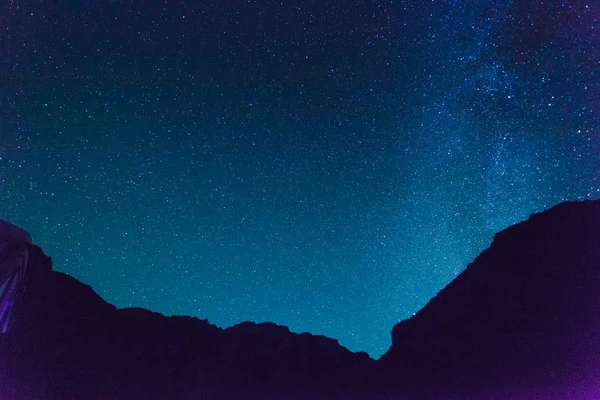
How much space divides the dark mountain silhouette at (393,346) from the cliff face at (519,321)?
100 mm

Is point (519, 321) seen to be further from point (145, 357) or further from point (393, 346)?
point (145, 357)

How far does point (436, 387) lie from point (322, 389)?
1016cm

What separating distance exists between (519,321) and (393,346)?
13085 millimetres

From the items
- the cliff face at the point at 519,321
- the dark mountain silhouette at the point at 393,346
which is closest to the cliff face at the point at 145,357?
the dark mountain silhouette at the point at 393,346

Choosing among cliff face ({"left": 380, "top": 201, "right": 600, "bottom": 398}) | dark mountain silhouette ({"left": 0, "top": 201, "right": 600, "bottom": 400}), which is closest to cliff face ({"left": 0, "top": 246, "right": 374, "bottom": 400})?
dark mountain silhouette ({"left": 0, "top": 201, "right": 600, "bottom": 400})

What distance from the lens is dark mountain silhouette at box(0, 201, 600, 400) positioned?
32219 mm

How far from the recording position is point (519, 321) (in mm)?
36781

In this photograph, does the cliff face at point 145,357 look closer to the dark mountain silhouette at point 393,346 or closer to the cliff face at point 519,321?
the dark mountain silhouette at point 393,346

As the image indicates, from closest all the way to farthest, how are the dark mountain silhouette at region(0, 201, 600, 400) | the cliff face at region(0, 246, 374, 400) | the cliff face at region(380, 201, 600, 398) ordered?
the cliff face at region(380, 201, 600, 398), the dark mountain silhouette at region(0, 201, 600, 400), the cliff face at region(0, 246, 374, 400)

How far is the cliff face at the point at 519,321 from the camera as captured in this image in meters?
30.8

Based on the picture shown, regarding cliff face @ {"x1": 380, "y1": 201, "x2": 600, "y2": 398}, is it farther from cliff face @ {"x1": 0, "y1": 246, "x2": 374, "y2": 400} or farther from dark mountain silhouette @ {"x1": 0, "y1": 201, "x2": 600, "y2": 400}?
cliff face @ {"x1": 0, "y1": 246, "x2": 374, "y2": 400}

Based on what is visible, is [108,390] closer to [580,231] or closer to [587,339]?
[587,339]

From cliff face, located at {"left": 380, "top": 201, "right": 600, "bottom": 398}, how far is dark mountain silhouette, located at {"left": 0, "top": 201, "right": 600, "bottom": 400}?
0.33ft

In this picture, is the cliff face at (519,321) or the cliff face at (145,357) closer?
the cliff face at (519,321)
